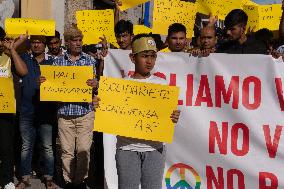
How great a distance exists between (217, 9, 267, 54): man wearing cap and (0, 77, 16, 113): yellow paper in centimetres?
226

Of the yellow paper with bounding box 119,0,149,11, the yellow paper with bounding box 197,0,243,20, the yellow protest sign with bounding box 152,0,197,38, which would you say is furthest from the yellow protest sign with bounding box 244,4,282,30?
the yellow paper with bounding box 119,0,149,11

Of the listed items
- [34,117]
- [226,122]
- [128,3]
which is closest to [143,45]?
[226,122]

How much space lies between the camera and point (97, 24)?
6449mm

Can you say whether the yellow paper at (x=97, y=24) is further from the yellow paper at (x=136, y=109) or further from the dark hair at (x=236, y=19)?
the yellow paper at (x=136, y=109)

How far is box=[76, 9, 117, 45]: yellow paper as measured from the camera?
6426 mm

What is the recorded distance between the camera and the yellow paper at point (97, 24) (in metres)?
6.43

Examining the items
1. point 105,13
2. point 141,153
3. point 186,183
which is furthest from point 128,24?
point 141,153

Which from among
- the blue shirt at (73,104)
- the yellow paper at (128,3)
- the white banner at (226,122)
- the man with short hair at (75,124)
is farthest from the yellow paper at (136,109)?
the yellow paper at (128,3)

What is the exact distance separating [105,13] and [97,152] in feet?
5.94

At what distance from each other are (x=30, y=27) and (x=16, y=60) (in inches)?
31.9

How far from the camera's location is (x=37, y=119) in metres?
5.63

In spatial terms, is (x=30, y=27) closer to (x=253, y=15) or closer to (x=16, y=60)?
(x=16, y=60)

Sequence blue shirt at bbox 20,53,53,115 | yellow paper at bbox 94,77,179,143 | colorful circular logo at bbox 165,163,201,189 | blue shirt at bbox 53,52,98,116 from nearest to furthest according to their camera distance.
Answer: yellow paper at bbox 94,77,179,143 → colorful circular logo at bbox 165,163,201,189 → blue shirt at bbox 53,52,98,116 → blue shirt at bbox 20,53,53,115

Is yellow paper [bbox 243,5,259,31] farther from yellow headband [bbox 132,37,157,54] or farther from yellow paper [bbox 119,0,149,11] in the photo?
yellow headband [bbox 132,37,157,54]
